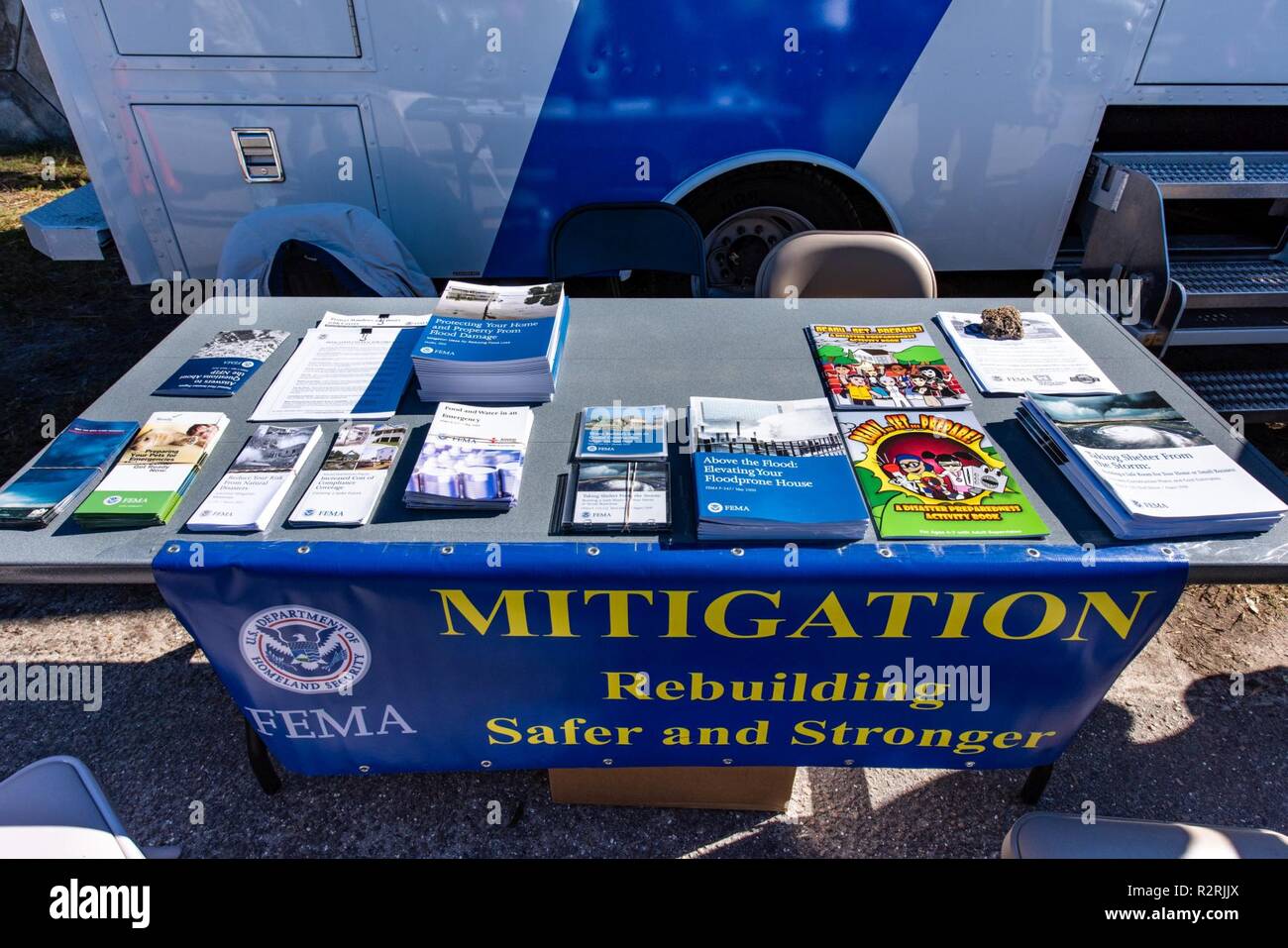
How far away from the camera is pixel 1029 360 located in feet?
5.70

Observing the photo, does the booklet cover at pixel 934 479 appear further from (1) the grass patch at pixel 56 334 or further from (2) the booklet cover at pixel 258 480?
(1) the grass patch at pixel 56 334

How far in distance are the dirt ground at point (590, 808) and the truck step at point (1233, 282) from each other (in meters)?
1.24

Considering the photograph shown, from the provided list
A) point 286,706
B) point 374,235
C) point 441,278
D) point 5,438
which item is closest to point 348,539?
point 286,706

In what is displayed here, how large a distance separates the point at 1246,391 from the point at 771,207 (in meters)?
2.08

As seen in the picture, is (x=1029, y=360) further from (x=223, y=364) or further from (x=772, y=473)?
(x=223, y=364)

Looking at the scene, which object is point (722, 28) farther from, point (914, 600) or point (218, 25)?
point (914, 600)

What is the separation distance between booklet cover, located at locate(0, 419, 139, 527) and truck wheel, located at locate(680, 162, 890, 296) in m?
2.24

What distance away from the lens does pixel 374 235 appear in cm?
279

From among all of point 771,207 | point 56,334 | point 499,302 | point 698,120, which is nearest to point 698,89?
point 698,120

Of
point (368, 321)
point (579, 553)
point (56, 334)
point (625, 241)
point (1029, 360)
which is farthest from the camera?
point (56, 334)

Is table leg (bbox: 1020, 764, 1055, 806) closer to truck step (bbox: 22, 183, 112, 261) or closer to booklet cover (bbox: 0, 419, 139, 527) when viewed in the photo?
booklet cover (bbox: 0, 419, 139, 527)

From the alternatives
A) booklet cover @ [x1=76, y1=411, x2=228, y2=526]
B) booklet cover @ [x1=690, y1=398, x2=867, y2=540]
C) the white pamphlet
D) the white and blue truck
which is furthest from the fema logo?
the white and blue truck

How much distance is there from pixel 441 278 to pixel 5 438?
1.91 metres

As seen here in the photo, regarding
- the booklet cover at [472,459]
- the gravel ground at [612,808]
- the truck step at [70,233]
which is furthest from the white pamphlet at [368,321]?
the truck step at [70,233]
